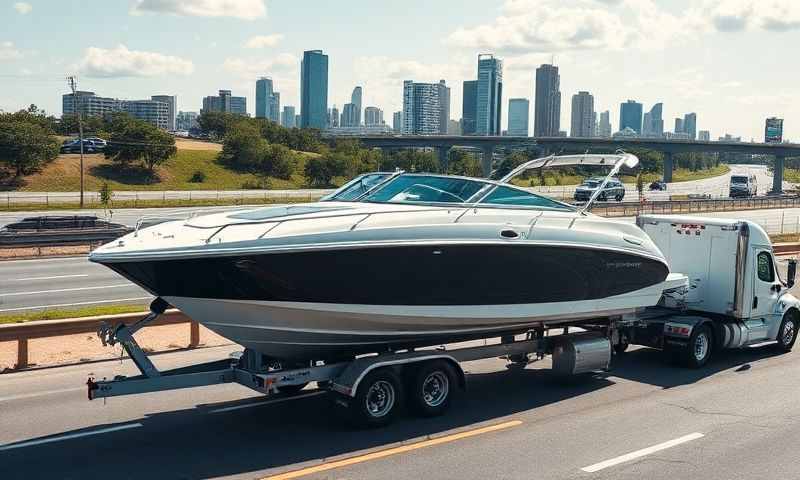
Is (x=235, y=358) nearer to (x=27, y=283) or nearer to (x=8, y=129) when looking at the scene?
(x=27, y=283)

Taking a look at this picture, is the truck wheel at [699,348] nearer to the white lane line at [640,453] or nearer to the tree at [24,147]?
the white lane line at [640,453]

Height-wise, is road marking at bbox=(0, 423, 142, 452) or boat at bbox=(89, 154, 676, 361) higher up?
boat at bbox=(89, 154, 676, 361)

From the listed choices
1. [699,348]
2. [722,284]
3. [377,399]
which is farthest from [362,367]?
[722,284]

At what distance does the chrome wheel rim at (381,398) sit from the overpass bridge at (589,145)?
8223 centimetres

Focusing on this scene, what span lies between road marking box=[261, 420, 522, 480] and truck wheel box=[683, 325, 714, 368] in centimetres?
437

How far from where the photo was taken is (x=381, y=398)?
33.2 ft

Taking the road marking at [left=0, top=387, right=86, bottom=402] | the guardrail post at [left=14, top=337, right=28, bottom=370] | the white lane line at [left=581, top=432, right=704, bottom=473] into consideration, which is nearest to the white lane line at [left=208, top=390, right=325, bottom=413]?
the road marking at [left=0, top=387, right=86, bottom=402]

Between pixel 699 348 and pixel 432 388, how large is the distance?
553 centimetres

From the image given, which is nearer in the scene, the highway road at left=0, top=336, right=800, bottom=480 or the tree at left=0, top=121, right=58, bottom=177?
the highway road at left=0, top=336, right=800, bottom=480

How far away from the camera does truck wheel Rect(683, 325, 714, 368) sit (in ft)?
44.2

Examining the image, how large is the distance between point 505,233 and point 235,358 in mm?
3781

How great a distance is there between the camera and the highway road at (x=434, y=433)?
8531 mm

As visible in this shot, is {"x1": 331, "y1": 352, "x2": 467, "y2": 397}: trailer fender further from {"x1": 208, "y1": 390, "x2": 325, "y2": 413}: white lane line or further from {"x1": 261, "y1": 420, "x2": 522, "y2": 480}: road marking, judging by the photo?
{"x1": 208, "y1": 390, "x2": 325, "y2": 413}: white lane line

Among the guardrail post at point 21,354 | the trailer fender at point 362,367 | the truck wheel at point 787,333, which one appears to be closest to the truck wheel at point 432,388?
the trailer fender at point 362,367
